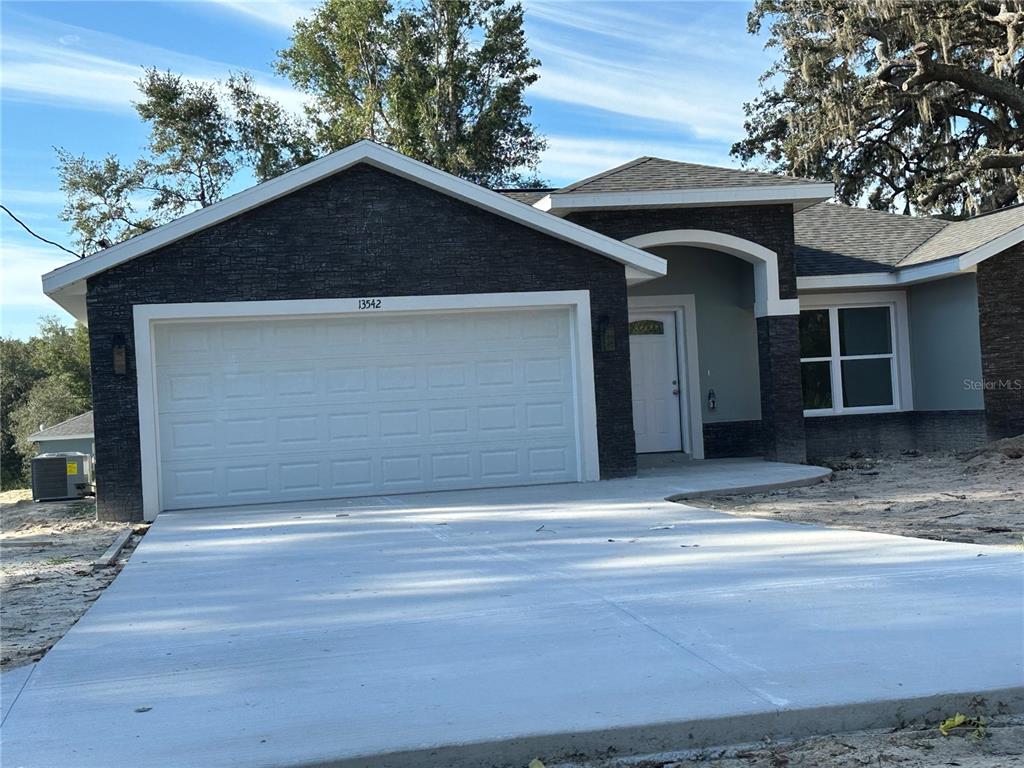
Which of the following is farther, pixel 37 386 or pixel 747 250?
pixel 37 386

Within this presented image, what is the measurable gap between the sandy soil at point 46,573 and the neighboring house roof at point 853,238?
11.6 meters

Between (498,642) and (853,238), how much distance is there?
15.4 m

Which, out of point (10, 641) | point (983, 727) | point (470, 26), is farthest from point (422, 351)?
point (470, 26)

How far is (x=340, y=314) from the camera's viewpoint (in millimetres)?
13508

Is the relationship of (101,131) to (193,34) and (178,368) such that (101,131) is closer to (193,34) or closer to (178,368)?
(193,34)

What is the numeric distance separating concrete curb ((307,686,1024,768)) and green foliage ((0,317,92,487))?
133 ft

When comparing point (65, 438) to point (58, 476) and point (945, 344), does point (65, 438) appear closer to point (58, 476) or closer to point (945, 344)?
point (58, 476)

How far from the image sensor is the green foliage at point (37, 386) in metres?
44.8

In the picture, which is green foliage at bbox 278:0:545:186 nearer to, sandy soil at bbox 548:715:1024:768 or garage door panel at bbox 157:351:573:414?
garage door panel at bbox 157:351:573:414

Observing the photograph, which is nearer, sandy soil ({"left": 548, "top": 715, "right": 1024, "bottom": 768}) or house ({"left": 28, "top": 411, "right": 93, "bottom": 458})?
sandy soil ({"left": 548, "top": 715, "right": 1024, "bottom": 768})

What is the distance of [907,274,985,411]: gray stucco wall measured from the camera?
1678 cm

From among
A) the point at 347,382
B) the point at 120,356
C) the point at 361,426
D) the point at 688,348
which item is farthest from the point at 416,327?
the point at 688,348

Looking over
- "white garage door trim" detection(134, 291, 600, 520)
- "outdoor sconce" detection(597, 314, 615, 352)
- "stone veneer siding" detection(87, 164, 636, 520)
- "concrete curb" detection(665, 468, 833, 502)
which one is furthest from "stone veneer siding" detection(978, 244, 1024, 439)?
"white garage door trim" detection(134, 291, 600, 520)

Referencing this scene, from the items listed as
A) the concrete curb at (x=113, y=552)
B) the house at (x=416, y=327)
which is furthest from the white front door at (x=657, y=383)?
the concrete curb at (x=113, y=552)
